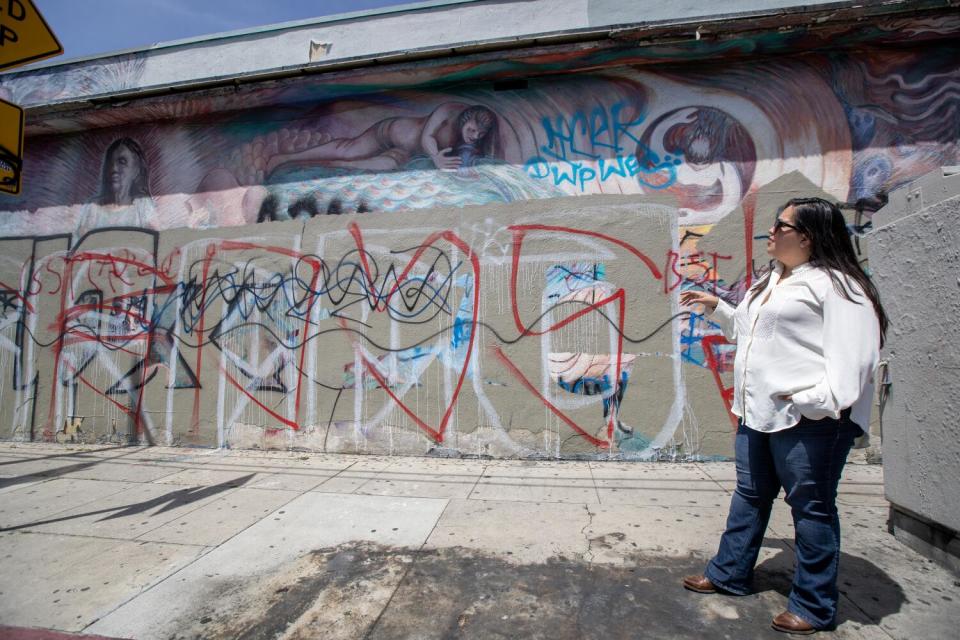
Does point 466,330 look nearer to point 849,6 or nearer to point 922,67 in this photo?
point 849,6

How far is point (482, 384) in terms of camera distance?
502cm

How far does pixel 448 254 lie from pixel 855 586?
4.02 m

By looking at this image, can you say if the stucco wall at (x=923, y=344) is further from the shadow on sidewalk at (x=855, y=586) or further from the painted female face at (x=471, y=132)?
the painted female face at (x=471, y=132)

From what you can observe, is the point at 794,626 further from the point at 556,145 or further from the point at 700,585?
the point at 556,145

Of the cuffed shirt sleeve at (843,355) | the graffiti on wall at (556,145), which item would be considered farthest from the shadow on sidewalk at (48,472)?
the cuffed shirt sleeve at (843,355)

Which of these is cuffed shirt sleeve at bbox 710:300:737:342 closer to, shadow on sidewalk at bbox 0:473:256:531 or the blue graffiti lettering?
the blue graffiti lettering

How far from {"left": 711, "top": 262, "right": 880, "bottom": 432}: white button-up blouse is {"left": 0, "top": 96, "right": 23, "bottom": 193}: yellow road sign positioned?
4.03 meters

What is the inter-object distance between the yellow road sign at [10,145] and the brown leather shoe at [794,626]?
448 centimetres

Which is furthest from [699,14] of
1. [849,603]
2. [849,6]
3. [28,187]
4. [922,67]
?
[28,187]

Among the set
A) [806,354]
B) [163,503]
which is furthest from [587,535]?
[163,503]

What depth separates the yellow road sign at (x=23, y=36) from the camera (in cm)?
280

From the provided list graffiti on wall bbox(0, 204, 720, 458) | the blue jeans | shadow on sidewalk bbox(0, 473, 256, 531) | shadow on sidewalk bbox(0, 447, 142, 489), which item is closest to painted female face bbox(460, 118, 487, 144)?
graffiti on wall bbox(0, 204, 720, 458)

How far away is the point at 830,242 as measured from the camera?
2.15 meters

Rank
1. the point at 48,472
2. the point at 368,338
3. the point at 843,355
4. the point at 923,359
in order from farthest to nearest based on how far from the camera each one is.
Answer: the point at 368,338 < the point at 48,472 < the point at 923,359 < the point at 843,355
